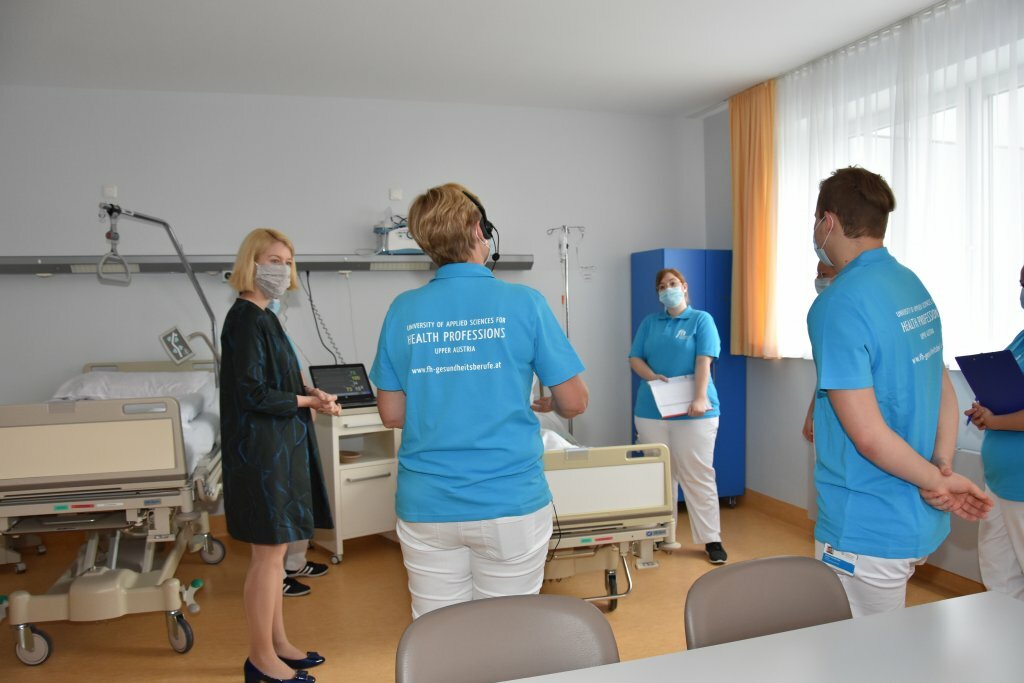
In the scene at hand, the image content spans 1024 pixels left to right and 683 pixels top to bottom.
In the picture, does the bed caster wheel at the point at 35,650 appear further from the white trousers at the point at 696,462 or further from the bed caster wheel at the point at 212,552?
the white trousers at the point at 696,462

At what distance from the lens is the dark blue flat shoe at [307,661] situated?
2.85 m

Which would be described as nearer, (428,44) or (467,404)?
(467,404)

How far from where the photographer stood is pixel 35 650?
9.68 feet

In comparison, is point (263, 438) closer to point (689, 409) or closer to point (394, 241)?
point (689, 409)

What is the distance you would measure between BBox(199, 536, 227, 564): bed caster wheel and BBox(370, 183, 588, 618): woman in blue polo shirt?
2.78 meters

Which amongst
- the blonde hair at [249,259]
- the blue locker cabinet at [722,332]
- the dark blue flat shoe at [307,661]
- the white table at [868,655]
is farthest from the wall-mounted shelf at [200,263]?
the white table at [868,655]

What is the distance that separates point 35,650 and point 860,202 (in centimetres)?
328

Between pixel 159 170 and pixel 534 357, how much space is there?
3.74 meters

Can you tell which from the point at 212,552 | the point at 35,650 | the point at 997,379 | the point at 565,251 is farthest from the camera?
the point at 565,251

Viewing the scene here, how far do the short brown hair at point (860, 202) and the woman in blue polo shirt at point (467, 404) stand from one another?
0.69m

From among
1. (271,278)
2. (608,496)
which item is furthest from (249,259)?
(608,496)

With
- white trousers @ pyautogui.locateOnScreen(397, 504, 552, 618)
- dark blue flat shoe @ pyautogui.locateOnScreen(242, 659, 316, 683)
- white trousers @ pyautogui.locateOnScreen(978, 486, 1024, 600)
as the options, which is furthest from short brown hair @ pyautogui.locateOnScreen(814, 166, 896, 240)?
dark blue flat shoe @ pyautogui.locateOnScreen(242, 659, 316, 683)

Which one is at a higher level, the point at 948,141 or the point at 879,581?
the point at 948,141

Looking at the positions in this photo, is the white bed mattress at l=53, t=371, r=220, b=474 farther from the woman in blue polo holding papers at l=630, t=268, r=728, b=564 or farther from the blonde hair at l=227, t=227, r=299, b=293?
the woman in blue polo holding papers at l=630, t=268, r=728, b=564
